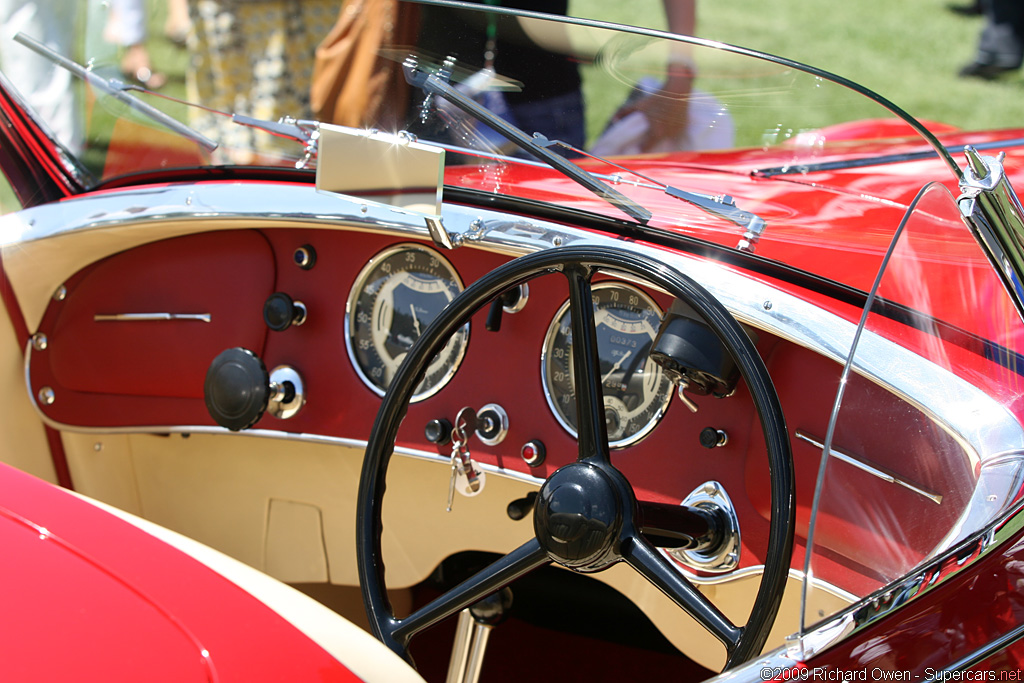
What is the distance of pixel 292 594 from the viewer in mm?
1159

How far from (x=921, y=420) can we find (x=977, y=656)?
271 mm

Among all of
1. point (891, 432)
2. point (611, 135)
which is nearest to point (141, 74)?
point (611, 135)

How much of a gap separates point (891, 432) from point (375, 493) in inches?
28.1

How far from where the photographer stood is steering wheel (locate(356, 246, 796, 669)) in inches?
41.9

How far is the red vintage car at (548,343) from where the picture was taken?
1.05 m

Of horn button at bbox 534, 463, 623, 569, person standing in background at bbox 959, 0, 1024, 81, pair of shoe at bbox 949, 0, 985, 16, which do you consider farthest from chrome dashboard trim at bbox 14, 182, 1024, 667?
pair of shoe at bbox 949, 0, 985, 16

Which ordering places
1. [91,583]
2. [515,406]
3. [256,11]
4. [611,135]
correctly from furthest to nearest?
[256,11] < [611,135] < [515,406] < [91,583]

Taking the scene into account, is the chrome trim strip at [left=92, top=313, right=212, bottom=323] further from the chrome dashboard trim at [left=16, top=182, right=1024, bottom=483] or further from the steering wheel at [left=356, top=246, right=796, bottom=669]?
the steering wheel at [left=356, top=246, right=796, bottom=669]

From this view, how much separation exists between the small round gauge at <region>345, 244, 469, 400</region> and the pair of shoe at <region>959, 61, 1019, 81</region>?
631cm

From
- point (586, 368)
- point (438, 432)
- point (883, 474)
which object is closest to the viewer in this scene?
point (883, 474)

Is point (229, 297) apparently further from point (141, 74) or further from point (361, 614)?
point (361, 614)

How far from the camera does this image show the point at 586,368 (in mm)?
1254

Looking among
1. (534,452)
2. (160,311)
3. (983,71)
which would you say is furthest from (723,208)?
(983,71)

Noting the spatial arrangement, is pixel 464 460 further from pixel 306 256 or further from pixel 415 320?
pixel 306 256
